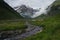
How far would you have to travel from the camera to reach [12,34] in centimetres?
9881

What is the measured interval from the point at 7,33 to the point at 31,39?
1171 inches

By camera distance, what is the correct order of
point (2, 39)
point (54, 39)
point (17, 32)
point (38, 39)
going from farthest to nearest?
point (17, 32)
point (2, 39)
point (38, 39)
point (54, 39)

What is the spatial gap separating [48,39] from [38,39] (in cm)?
550

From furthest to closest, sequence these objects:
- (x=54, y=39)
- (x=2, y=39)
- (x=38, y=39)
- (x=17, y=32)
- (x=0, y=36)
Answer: (x=17, y=32) < (x=0, y=36) < (x=2, y=39) < (x=38, y=39) < (x=54, y=39)

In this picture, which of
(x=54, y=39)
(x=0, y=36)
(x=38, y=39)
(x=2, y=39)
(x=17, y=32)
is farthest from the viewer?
(x=17, y=32)

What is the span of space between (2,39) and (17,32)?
14.6 meters

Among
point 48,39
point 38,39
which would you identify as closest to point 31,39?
point 38,39

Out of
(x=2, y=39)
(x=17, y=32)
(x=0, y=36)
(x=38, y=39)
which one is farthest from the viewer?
(x=17, y=32)

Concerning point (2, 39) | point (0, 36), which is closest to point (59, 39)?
point (2, 39)

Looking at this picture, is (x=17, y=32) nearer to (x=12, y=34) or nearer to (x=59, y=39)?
(x=12, y=34)

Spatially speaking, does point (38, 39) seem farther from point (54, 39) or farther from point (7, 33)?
point (7, 33)

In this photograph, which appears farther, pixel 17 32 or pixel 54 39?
pixel 17 32

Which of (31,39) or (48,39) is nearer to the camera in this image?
(48,39)

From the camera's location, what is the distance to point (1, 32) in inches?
3871
